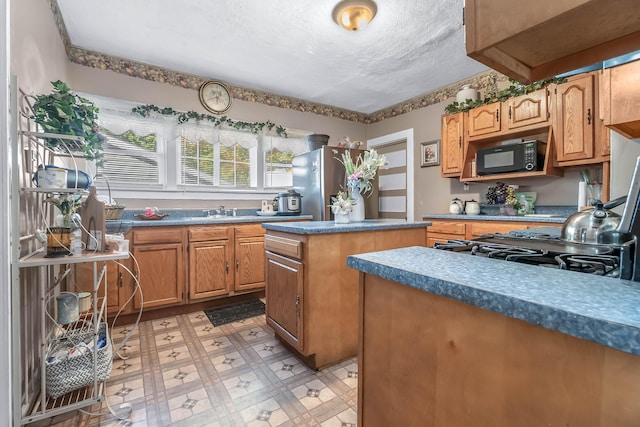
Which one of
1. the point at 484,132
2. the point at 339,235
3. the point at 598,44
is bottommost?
the point at 339,235

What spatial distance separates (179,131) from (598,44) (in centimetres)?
358

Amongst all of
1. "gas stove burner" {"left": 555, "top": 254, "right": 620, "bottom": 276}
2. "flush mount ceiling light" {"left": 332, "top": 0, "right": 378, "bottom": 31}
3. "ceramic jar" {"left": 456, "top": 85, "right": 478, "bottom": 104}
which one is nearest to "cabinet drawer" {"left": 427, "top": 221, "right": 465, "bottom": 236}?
"ceramic jar" {"left": 456, "top": 85, "right": 478, "bottom": 104}

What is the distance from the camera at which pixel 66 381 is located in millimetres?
1472

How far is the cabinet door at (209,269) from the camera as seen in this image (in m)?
2.79

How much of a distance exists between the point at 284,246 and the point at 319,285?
36 centimetres

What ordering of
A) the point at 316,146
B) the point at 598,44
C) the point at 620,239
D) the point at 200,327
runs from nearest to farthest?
1. the point at 598,44
2. the point at 620,239
3. the point at 200,327
4. the point at 316,146

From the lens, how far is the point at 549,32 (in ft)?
1.78

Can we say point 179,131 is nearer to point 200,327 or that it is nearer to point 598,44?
point 200,327

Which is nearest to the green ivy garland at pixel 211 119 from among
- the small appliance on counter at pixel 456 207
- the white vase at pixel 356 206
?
the white vase at pixel 356 206

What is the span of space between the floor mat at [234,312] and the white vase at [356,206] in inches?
56.5

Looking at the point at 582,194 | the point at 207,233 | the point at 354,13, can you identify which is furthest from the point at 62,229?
the point at 582,194

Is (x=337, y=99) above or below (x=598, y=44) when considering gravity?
above

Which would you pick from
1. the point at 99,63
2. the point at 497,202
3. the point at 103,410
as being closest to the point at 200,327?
the point at 103,410

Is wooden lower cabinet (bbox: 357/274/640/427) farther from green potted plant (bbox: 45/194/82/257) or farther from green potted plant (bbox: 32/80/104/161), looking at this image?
green potted plant (bbox: 32/80/104/161)
